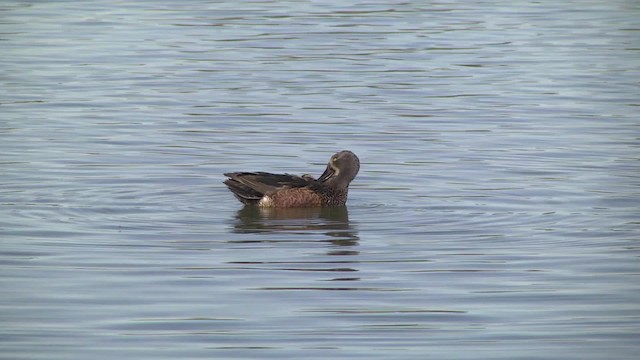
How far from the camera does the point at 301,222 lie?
→ 45.7 feet

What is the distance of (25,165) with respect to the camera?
16375mm

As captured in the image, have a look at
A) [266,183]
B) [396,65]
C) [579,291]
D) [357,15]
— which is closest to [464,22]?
[357,15]

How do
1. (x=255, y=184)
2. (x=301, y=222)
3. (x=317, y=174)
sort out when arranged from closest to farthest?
(x=301, y=222) < (x=255, y=184) < (x=317, y=174)

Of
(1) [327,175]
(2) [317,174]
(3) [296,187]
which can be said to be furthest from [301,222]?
(2) [317,174]

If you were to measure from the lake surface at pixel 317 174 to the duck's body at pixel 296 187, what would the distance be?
0.57ft

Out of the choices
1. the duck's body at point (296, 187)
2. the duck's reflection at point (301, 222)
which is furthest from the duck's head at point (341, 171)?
the duck's reflection at point (301, 222)

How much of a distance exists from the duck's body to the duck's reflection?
0.27 feet

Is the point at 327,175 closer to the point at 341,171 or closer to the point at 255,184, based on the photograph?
the point at 341,171

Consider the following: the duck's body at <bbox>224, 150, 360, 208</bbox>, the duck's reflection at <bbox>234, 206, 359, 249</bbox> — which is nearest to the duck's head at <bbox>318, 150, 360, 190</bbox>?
the duck's body at <bbox>224, 150, 360, 208</bbox>

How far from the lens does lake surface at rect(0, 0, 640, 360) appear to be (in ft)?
31.6

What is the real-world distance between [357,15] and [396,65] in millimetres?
6672

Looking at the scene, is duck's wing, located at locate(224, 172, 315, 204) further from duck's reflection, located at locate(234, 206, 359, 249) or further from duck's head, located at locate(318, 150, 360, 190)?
duck's head, located at locate(318, 150, 360, 190)

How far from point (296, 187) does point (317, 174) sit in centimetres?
180

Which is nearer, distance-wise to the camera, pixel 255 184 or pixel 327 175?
pixel 255 184
